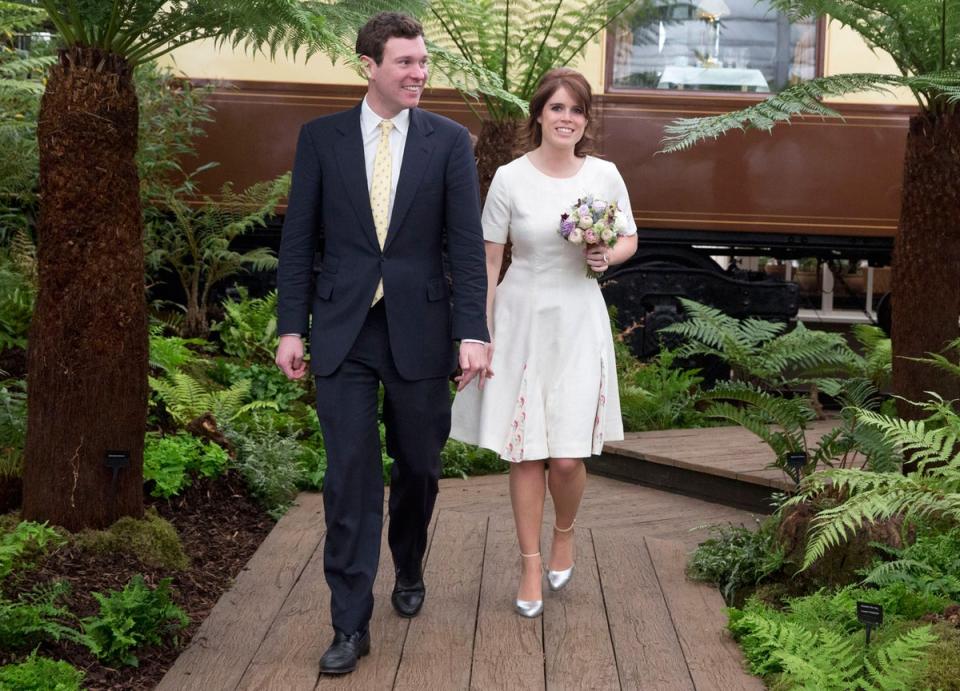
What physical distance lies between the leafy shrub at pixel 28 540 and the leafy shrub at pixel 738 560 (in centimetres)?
230

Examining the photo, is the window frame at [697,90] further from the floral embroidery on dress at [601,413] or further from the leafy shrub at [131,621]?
the leafy shrub at [131,621]

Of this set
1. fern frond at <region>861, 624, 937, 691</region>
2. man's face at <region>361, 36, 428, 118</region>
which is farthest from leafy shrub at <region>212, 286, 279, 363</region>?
fern frond at <region>861, 624, 937, 691</region>

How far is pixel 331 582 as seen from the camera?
12.0 feet

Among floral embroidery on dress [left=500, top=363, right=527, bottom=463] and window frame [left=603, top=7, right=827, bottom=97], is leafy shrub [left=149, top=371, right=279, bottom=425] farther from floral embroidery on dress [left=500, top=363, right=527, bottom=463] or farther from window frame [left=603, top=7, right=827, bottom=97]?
window frame [left=603, top=7, right=827, bottom=97]

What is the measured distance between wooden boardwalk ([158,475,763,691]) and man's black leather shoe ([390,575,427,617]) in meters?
0.03

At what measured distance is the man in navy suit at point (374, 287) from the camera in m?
3.65

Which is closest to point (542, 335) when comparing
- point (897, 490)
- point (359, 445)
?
point (359, 445)

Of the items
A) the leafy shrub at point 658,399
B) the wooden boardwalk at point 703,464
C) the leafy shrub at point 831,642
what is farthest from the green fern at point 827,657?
the leafy shrub at point 658,399

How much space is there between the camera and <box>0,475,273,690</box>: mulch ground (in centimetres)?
366

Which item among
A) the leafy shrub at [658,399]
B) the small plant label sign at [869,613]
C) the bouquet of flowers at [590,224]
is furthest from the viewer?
the leafy shrub at [658,399]

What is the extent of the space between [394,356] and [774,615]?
1.43 metres

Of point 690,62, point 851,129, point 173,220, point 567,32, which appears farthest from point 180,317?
point 851,129

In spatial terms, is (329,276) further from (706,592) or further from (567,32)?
(567,32)

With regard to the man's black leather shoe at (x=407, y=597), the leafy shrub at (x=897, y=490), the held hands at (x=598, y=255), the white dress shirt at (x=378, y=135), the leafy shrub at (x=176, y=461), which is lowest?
the man's black leather shoe at (x=407, y=597)
